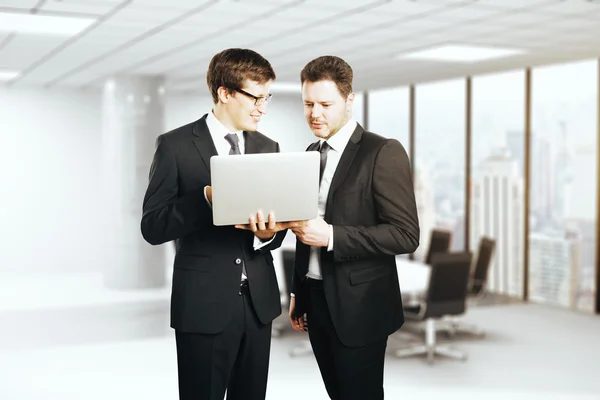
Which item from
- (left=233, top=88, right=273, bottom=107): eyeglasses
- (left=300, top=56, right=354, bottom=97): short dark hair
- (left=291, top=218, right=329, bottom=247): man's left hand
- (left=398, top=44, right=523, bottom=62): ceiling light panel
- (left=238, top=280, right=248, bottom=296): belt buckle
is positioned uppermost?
(left=398, top=44, right=523, bottom=62): ceiling light panel

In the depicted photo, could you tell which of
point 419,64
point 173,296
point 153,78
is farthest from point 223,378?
point 153,78

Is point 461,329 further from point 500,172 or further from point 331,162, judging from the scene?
point 331,162

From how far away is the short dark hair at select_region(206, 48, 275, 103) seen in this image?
2.36m

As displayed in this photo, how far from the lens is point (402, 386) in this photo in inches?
218

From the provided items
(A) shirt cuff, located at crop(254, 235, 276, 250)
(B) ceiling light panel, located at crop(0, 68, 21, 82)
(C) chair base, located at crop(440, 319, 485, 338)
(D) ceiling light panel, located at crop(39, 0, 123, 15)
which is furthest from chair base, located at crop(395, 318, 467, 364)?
(B) ceiling light panel, located at crop(0, 68, 21, 82)

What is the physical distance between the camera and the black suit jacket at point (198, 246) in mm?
2371

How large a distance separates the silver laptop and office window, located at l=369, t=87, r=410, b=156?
385 inches

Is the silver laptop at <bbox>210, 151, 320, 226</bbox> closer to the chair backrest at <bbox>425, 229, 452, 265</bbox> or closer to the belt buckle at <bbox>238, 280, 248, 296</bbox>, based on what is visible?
the belt buckle at <bbox>238, 280, 248, 296</bbox>

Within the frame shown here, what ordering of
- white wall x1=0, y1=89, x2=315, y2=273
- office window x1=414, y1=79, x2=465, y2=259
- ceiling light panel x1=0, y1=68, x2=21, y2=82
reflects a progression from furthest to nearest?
1. white wall x1=0, y1=89, x2=315, y2=273
2. office window x1=414, y1=79, x2=465, y2=259
3. ceiling light panel x1=0, y1=68, x2=21, y2=82

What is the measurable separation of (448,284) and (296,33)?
263 centimetres

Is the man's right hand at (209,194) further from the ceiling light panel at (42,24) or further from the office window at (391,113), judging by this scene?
the office window at (391,113)

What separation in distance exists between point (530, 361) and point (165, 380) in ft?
10.1

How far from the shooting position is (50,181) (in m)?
11.6

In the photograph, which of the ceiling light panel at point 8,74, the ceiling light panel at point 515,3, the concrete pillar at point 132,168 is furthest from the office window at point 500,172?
the ceiling light panel at point 8,74
